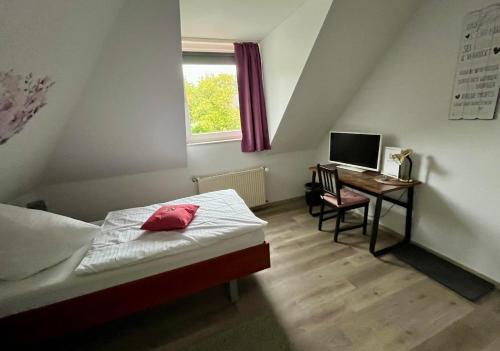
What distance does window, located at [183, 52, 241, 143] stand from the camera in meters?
2.95

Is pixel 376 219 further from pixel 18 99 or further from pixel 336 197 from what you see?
pixel 18 99

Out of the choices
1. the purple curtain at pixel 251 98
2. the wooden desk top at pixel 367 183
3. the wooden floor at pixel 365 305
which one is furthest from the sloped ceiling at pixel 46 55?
the wooden desk top at pixel 367 183

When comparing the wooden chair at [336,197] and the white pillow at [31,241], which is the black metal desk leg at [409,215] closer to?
the wooden chair at [336,197]

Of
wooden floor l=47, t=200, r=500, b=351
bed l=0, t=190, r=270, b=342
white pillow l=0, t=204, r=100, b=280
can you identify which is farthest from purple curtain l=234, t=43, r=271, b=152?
white pillow l=0, t=204, r=100, b=280

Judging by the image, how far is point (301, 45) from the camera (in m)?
2.31

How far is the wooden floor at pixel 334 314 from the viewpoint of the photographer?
5.02ft

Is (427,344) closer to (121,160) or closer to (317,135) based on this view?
(317,135)

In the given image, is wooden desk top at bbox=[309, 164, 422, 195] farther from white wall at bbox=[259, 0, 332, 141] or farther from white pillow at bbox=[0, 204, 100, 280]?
white pillow at bbox=[0, 204, 100, 280]

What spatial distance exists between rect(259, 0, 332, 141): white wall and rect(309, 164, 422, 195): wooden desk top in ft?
3.52

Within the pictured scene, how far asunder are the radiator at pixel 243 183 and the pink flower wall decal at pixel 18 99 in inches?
71.8

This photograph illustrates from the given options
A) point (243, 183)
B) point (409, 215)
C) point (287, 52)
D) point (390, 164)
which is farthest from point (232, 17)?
point (409, 215)

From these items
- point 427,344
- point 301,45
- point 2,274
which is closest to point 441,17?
point 301,45

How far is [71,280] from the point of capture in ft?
4.64

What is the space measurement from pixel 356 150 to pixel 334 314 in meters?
1.86
